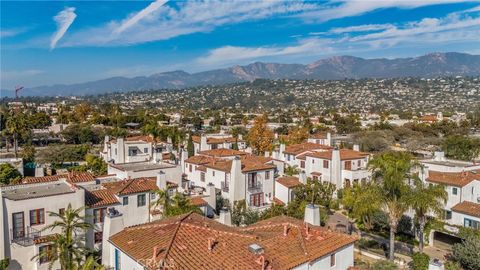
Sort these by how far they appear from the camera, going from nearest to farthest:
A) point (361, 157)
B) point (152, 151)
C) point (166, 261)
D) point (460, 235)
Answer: point (166, 261) < point (460, 235) < point (361, 157) < point (152, 151)

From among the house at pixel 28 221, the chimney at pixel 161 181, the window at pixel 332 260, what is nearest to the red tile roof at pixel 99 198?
the house at pixel 28 221

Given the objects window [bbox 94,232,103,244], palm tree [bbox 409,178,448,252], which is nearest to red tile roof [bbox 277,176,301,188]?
palm tree [bbox 409,178,448,252]

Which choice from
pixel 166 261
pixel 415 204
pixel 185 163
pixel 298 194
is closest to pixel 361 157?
pixel 298 194

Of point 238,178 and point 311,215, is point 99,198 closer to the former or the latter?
point 238,178

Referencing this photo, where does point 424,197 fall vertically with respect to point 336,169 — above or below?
above

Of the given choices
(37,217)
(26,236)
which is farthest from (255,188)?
(26,236)

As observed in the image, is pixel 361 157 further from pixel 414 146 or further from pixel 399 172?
pixel 414 146

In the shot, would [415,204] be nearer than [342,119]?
Yes

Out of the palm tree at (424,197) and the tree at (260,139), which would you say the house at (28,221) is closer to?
the palm tree at (424,197)
